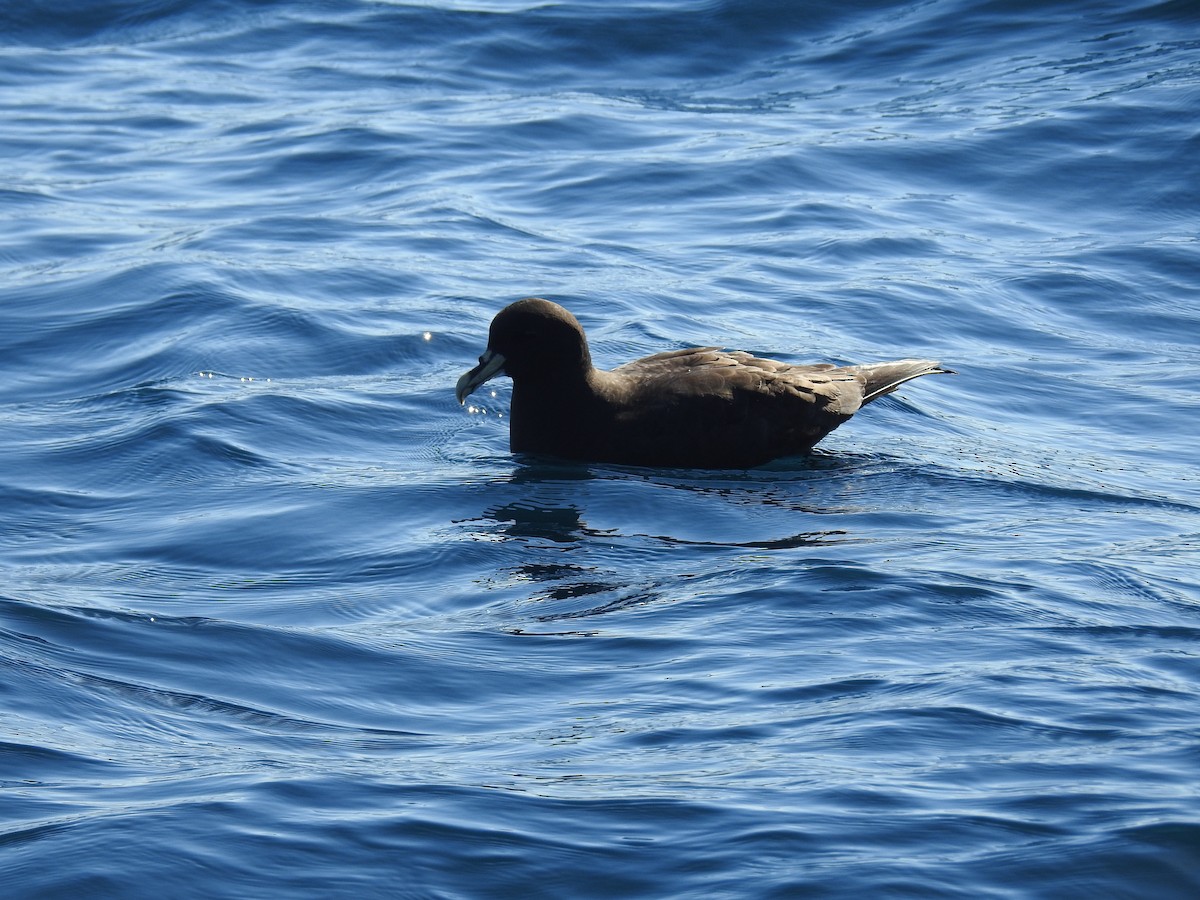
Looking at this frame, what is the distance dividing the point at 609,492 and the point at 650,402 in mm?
621

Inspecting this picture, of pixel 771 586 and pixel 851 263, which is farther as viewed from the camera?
pixel 851 263

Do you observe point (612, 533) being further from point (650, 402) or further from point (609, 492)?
point (650, 402)

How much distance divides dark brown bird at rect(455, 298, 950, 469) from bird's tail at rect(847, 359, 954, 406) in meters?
0.31

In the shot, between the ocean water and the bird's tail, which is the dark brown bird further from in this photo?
the bird's tail

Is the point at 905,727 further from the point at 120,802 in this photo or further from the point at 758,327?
the point at 758,327

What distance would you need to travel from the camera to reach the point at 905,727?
16.9 ft

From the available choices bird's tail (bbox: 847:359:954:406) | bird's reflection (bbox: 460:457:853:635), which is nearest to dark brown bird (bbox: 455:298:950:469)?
bird's reflection (bbox: 460:457:853:635)

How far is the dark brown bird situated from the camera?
8.22 metres

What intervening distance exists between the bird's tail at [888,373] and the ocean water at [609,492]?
13.6 inches

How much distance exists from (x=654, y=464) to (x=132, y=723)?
353 cm

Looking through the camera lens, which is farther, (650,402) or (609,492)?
(650,402)

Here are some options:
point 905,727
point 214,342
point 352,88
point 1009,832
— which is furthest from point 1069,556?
point 352,88

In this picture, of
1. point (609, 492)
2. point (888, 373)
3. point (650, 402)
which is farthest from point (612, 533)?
point (888, 373)

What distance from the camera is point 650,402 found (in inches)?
325
